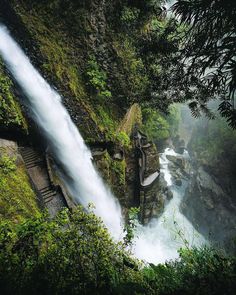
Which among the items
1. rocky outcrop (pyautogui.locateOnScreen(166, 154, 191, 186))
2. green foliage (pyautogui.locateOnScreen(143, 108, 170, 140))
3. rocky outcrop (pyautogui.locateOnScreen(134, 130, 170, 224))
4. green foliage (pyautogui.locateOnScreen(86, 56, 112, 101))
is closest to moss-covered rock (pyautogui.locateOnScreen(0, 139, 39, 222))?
green foliage (pyautogui.locateOnScreen(86, 56, 112, 101))

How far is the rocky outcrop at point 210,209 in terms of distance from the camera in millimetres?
20547

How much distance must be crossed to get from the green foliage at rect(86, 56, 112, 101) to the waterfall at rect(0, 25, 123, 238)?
1850mm

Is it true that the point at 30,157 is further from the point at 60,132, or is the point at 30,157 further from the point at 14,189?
the point at 14,189

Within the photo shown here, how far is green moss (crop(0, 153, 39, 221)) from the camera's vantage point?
224 inches

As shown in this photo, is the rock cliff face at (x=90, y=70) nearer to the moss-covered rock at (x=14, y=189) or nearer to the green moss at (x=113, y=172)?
the green moss at (x=113, y=172)

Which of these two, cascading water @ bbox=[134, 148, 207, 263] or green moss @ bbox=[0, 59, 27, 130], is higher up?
green moss @ bbox=[0, 59, 27, 130]

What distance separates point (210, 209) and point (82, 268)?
1951 cm

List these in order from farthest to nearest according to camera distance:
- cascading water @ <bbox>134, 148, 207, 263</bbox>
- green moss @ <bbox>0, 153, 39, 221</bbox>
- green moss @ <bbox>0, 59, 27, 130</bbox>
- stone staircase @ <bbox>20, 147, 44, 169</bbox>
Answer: cascading water @ <bbox>134, 148, 207, 263</bbox>, stone staircase @ <bbox>20, 147, 44, 169</bbox>, green moss @ <bbox>0, 59, 27, 130</bbox>, green moss @ <bbox>0, 153, 39, 221</bbox>

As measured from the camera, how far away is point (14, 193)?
6.11 meters

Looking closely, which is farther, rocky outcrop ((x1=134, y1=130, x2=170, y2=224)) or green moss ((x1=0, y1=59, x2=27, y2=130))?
rocky outcrop ((x1=134, y1=130, x2=170, y2=224))

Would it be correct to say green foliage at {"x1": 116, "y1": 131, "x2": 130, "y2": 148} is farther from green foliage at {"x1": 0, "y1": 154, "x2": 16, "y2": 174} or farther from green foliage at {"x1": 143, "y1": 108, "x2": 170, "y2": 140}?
green foliage at {"x1": 143, "y1": 108, "x2": 170, "y2": 140}

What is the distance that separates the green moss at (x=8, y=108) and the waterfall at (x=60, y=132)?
0.72 metres

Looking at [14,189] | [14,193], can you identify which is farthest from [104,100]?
[14,193]

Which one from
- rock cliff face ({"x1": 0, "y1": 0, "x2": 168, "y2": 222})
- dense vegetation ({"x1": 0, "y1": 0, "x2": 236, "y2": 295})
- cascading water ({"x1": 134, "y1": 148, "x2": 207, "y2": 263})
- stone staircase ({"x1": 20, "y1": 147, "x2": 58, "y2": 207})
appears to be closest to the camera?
dense vegetation ({"x1": 0, "y1": 0, "x2": 236, "y2": 295})
